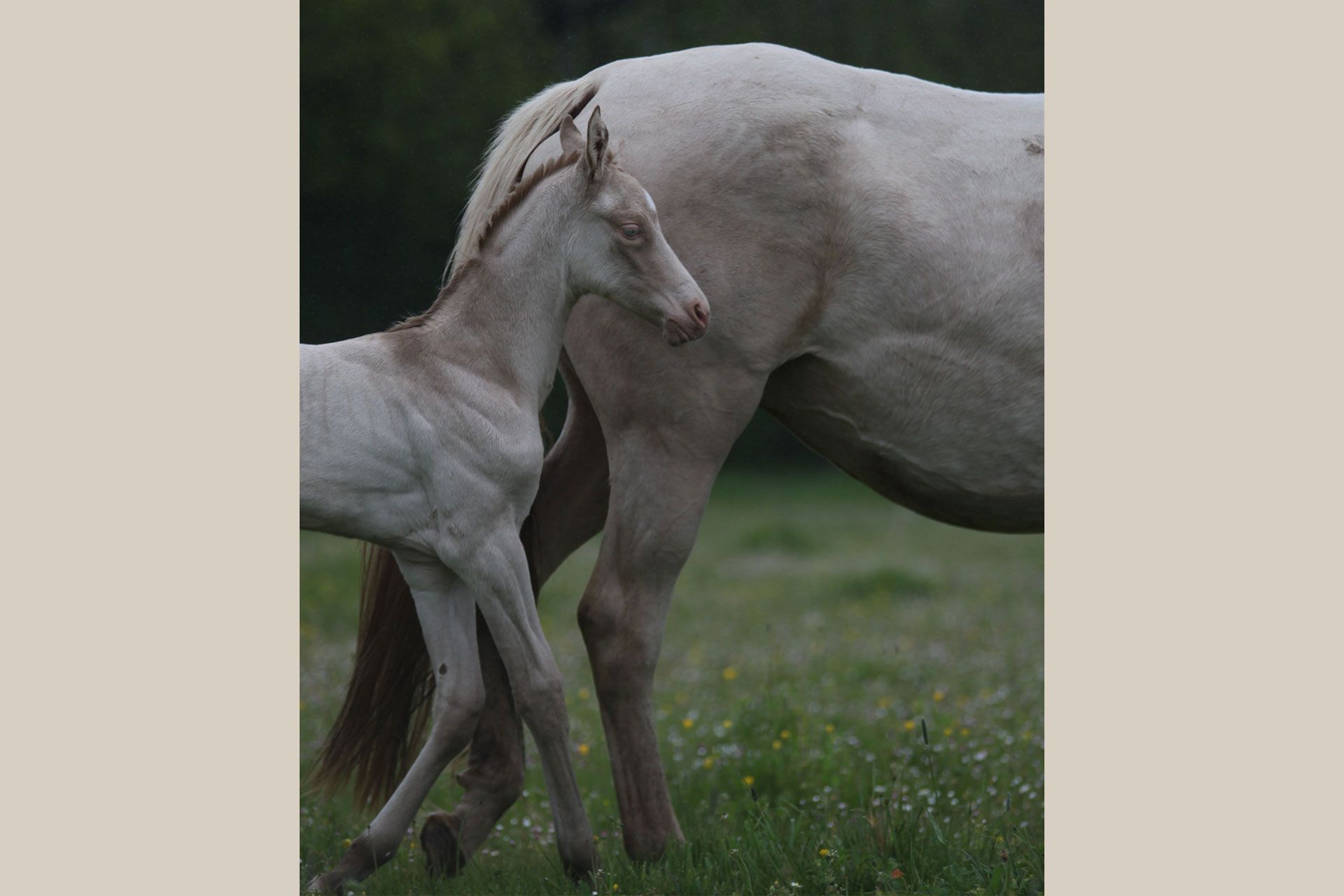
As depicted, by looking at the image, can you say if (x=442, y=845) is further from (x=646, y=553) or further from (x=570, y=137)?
(x=570, y=137)

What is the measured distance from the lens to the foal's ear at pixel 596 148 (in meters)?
2.46

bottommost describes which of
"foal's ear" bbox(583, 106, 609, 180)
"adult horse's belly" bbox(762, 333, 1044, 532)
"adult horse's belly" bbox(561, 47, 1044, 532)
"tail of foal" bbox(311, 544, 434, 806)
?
"tail of foal" bbox(311, 544, 434, 806)

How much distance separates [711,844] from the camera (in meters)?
2.98

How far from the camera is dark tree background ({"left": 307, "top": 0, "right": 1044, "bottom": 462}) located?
2990mm

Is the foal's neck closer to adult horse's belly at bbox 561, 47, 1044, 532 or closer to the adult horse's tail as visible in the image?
adult horse's belly at bbox 561, 47, 1044, 532

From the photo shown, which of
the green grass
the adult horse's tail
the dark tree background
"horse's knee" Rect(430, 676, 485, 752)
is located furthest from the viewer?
the adult horse's tail

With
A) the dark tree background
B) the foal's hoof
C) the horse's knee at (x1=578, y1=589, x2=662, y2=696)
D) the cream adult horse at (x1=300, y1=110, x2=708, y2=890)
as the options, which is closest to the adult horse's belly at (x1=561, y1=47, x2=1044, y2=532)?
the dark tree background

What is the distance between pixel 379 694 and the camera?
3.24m

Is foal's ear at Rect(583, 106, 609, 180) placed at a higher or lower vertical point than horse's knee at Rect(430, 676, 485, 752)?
higher

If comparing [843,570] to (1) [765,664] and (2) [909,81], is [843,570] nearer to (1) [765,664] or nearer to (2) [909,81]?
(1) [765,664]

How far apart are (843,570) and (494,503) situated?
6.23 m

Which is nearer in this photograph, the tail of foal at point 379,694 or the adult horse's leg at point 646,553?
the adult horse's leg at point 646,553

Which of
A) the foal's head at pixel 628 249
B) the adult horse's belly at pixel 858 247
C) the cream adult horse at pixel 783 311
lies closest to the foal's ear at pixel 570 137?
the foal's head at pixel 628 249

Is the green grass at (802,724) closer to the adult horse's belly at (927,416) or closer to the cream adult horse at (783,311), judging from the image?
the cream adult horse at (783,311)
